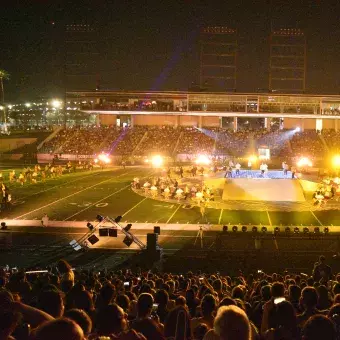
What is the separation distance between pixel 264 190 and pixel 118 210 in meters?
12.0

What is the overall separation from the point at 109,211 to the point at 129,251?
10.2 metres

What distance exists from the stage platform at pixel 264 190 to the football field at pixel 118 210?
4532 mm

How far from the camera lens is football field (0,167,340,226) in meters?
29.2

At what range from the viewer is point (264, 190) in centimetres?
3750

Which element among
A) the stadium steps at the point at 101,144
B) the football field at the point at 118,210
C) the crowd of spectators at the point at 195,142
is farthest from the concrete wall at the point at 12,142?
the football field at the point at 118,210

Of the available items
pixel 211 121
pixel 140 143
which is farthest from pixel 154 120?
pixel 140 143

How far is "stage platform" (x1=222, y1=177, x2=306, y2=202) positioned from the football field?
4532 millimetres

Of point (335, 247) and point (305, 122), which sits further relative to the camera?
point (305, 122)

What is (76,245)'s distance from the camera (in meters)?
22.0

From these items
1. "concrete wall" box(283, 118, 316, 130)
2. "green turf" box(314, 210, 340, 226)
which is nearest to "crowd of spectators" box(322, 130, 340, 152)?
"concrete wall" box(283, 118, 316, 130)

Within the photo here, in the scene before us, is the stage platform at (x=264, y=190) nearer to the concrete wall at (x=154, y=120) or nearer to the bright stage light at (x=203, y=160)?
the bright stage light at (x=203, y=160)

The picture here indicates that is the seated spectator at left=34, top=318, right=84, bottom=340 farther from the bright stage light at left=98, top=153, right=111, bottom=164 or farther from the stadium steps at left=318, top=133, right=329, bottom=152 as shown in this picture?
the stadium steps at left=318, top=133, right=329, bottom=152

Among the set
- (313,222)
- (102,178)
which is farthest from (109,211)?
(102,178)

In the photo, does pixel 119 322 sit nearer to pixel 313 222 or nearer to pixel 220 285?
pixel 220 285
